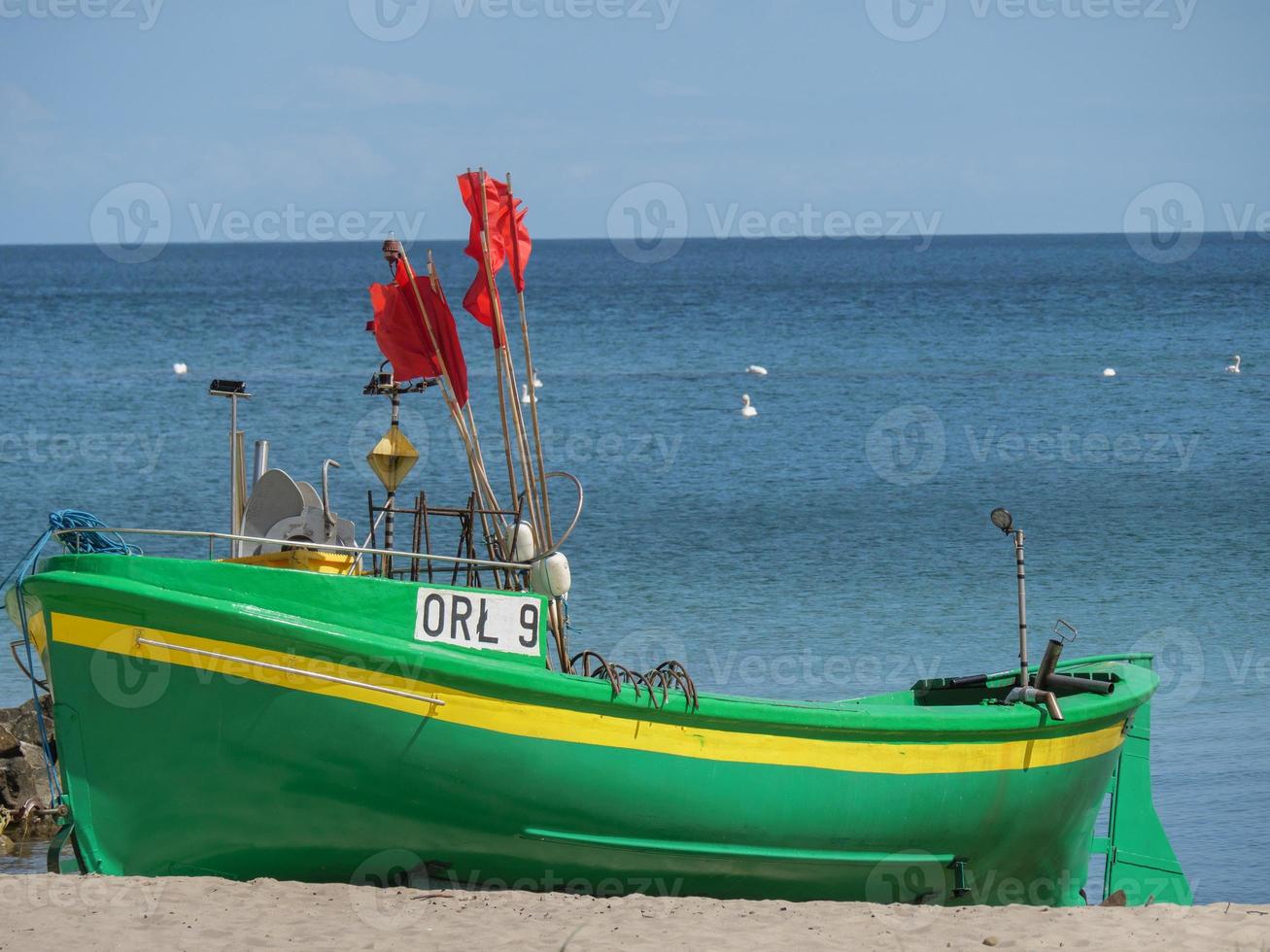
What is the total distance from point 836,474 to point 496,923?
20.7 meters

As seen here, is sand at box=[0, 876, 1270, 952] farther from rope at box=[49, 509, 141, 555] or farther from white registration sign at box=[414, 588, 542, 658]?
rope at box=[49, 509, 141, 555]

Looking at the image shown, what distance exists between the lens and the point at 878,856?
28.9 feet

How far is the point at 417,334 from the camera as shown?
8922 millimetres

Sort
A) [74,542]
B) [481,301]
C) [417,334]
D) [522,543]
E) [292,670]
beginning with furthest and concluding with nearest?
[481,301]
[417,334]
[522,543]
[74,542]
[292,670]

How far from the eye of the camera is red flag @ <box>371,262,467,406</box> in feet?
28.9

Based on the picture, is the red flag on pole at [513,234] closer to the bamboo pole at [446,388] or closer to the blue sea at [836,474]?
the bamboo pole at [446,388]

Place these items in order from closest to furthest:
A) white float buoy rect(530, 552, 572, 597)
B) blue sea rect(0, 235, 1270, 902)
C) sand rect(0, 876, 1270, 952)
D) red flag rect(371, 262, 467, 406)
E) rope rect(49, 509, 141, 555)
A: sand rect(0, 876, 1270, 952) → rope rect(49, 509, 141, 555) → white float buoy rect(530, 552, 572, 597) → red flag rect(371, 262, 467, 406) → blue sea rect(0, 235, 1270, 902)

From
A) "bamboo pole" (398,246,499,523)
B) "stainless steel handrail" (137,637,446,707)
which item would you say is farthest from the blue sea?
"stainless steel handrail" (137,637,446,707)

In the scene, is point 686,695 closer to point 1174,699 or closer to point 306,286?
point 1174,699

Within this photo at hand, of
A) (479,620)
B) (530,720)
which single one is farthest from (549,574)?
(530,720)

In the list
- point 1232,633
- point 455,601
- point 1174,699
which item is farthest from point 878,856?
point 1232,633

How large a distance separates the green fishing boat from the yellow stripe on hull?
0.01 meters

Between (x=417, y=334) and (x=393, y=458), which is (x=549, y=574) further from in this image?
(x=417, y=334)

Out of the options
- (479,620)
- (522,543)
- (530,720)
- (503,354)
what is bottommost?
(530,720)
